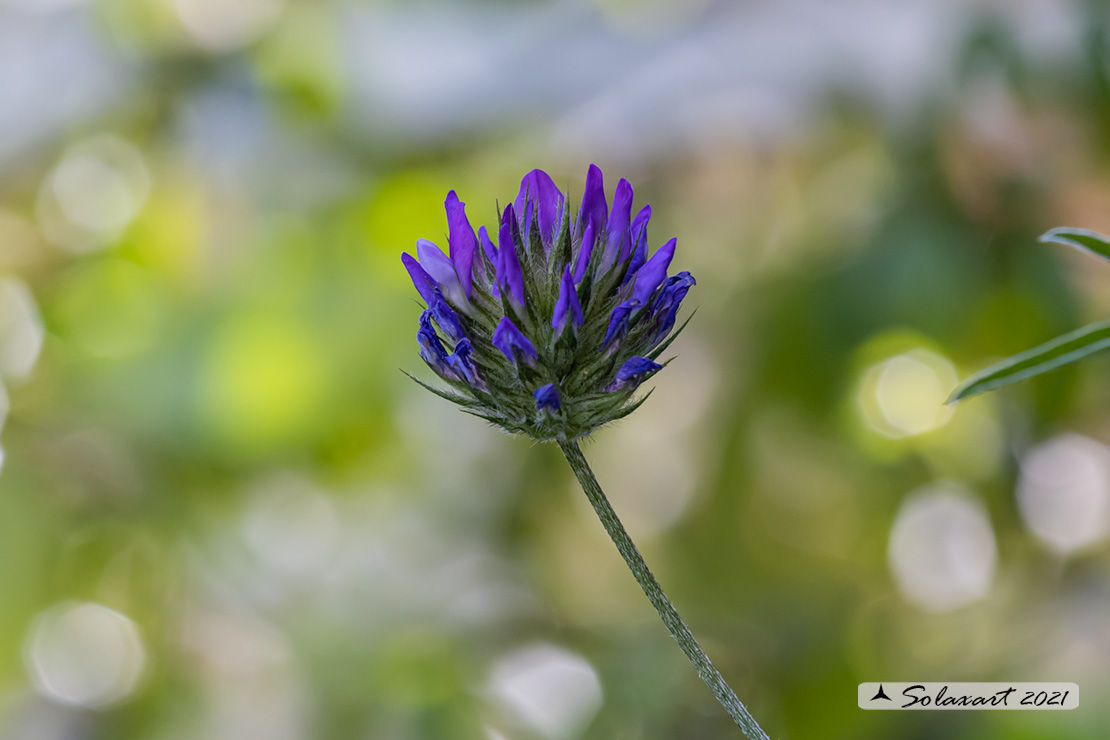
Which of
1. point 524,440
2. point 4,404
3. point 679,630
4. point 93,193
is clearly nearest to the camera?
point 679,630

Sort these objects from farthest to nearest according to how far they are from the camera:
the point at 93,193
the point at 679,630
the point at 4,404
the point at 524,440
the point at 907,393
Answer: the point at 93,193
the point at 4,404
the point at 524,440
the point at 907,393
the point at 679,630

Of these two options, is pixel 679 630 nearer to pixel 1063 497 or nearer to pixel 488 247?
pixel 488 247

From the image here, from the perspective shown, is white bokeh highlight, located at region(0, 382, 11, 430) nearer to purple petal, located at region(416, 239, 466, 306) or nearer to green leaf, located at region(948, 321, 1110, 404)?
purple petal, located at region(416, 239, 466, 306)

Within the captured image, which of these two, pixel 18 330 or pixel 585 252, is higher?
pixel 18 330

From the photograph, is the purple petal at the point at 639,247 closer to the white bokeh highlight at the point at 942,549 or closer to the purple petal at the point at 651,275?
the purple petal at the point at 651,275

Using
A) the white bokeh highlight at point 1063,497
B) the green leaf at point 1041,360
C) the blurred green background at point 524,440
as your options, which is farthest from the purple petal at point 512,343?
the white bokeh highlight at point 1063,497

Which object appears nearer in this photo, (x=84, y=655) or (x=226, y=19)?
(x=84, y=655)

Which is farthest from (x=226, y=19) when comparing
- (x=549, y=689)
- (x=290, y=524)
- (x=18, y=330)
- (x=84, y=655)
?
(x=549, y=689)

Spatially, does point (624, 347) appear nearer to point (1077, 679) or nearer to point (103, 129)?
point (1077, 679)
